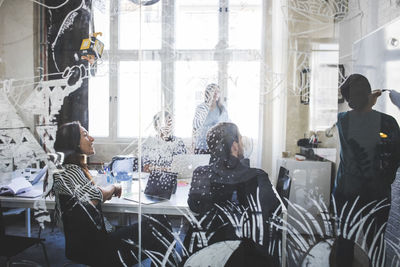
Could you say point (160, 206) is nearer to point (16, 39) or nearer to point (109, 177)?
point (109, 177)

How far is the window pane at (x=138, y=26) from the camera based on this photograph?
5.69ft

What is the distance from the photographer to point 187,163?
5.75 feet

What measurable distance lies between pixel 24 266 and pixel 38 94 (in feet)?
3.96

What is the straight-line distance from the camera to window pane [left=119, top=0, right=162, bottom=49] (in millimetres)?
1735

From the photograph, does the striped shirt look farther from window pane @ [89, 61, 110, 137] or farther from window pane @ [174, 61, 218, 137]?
window pane @ [174, 61, 218, 137]

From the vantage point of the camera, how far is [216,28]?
5.63 feet

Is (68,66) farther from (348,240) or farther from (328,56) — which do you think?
(348,240)

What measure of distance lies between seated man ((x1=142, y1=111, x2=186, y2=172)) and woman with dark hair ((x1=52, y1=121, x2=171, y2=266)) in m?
0.28

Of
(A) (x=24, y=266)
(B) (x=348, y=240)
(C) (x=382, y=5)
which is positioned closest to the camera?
(C) (x=382, y=5)

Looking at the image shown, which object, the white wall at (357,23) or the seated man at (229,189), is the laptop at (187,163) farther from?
the white wall at (357,23)

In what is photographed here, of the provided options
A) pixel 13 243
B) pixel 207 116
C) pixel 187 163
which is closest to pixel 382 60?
pixel 207 116

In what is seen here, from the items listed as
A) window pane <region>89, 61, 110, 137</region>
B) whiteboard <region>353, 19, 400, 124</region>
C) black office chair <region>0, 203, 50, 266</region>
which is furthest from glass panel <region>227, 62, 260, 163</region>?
black office chair <region>0, 203, 50, 266</region>

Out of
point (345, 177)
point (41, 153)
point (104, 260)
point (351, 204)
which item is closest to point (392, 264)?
point (351, 204)

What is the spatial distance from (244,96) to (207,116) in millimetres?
263
